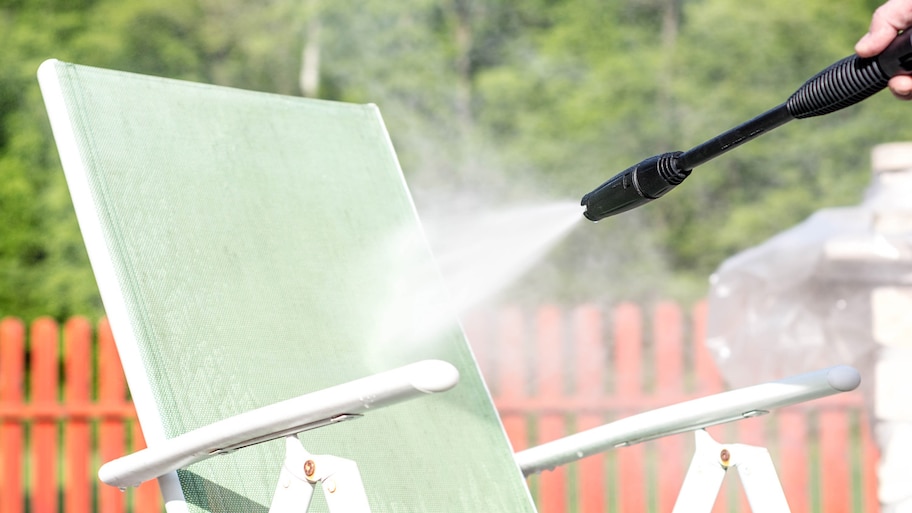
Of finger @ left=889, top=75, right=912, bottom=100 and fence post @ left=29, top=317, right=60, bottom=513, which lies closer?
finger @ left=889, top=75, right=912, bottom=100

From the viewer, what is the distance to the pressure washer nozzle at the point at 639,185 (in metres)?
1.37

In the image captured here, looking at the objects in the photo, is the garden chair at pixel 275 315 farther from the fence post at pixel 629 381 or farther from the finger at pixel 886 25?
the fence post at pixel 629 381

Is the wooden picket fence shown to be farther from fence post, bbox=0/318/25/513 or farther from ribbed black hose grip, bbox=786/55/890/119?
ribbed black hose grip, bbox=786/55/890/119

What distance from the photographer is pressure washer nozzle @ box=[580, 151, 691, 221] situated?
1.37 meters

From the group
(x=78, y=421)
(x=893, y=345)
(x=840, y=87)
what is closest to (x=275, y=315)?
(x=840, y=87)

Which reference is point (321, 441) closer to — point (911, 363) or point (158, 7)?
point (911, 363)

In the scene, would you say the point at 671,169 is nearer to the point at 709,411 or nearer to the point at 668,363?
the point at 709,411

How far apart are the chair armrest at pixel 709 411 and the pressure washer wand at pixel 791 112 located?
29cm

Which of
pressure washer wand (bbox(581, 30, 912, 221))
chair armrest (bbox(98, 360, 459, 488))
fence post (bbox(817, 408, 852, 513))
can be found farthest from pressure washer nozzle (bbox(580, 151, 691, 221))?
fence post (bbox(817, 408, 852, 513))

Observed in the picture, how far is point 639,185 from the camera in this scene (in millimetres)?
1411

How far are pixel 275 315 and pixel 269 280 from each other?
0.06 metres

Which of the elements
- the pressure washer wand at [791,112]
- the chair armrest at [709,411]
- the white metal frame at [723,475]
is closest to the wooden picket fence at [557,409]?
the chair armrest at [709,411]

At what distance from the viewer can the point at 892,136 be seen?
24.2 ft

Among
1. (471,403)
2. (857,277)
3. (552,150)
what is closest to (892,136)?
(552,150)
